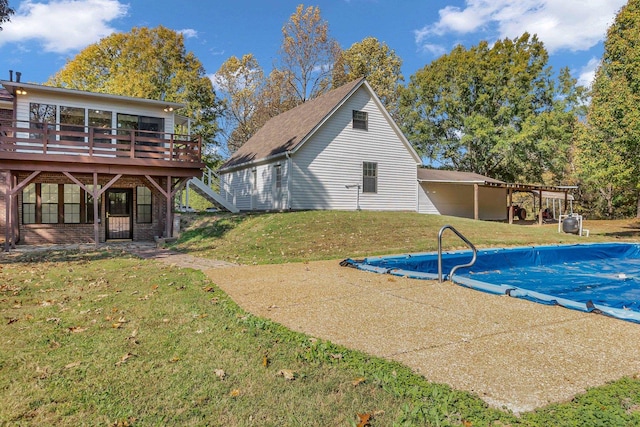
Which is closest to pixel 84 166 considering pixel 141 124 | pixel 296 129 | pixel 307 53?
pixel 141 124

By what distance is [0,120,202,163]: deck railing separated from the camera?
12.5 metres

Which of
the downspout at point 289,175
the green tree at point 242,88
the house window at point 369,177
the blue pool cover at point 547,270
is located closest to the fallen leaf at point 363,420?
the blue pool cover at point 547,270

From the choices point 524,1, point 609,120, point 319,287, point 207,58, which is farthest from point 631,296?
point 207,58

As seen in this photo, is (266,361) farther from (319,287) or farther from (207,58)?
(207,58)

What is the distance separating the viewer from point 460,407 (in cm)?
249

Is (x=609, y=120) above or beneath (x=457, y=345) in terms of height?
above

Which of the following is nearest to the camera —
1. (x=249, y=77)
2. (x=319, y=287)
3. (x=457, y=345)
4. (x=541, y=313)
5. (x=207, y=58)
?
(x=457, y=345)

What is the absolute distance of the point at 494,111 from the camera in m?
31.3

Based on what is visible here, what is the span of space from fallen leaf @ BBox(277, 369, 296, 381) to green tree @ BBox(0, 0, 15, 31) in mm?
14605

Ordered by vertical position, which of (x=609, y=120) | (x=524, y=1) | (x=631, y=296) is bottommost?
(x=631, y=296)

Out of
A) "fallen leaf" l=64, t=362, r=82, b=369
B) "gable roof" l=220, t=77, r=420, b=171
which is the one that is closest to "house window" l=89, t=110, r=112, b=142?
"gable roof" l=220, t=77, r=420, b=171

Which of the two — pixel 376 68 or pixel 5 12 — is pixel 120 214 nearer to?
pixel 5 12

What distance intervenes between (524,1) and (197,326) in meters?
26.4

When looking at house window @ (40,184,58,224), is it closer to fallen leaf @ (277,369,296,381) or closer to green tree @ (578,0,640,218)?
fallen leaf @ (277,369,296,381)
